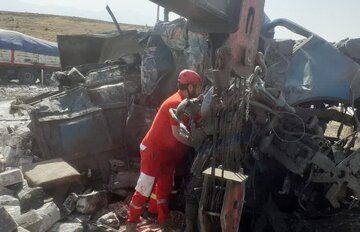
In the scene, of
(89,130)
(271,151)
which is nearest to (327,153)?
(271,151)

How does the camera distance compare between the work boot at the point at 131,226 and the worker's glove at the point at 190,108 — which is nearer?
the worker's glove at the point at 190,108

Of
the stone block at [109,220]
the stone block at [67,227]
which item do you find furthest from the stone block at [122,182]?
the stone block at [67,227]

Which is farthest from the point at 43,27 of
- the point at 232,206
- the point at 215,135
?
the point at 232,206

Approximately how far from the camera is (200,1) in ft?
6.75

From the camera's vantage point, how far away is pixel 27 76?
19781 millimetres

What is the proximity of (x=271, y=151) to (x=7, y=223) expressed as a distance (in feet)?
9.49

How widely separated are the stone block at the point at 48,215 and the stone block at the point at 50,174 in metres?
0.50

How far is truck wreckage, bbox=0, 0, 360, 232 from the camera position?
9.07 ft

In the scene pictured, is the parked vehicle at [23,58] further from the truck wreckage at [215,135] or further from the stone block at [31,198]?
the stone block at [31,198]

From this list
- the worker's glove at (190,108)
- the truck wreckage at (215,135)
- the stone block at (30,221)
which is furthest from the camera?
the stone block at (30,221)

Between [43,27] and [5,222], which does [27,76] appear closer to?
[5,222]

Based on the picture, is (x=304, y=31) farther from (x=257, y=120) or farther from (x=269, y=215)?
→ (x=269, y=215)

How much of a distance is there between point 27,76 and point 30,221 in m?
17.1

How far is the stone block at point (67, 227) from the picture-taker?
4289mm
